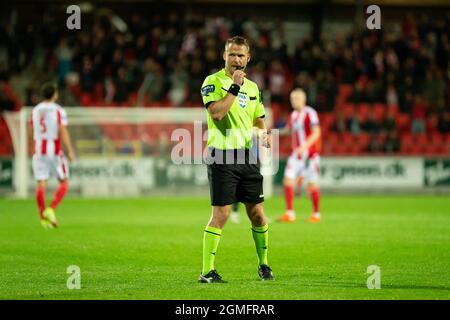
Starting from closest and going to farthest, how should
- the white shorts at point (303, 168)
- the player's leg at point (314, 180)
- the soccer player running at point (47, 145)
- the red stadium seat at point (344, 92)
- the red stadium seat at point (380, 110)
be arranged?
1. the soccer player running at point (47, 145)
2. the player's leg at point (314, 180)
3. the white shorts at point (303, 168)
4. the red stadium seat at point (380, 110)
5. the red stadium seat at point (344, 92)

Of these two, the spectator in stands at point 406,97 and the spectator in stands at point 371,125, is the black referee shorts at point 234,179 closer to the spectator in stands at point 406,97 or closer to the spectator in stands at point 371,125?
the spectator in stands at point 371,125

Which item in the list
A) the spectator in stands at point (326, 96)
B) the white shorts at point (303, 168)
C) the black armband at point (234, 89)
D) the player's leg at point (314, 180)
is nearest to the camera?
the black armband at point (234, 89)

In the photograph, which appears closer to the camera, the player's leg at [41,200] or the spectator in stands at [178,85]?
the player's leg at [41,200]

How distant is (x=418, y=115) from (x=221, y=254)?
1731 centimetres

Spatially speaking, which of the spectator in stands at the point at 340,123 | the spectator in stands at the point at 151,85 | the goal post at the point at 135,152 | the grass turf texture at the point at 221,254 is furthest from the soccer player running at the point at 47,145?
the spectator in stands at the point at 340,123

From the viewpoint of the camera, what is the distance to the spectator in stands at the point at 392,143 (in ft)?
83.3

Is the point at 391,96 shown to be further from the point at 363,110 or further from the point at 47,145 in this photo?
the point at 47,145

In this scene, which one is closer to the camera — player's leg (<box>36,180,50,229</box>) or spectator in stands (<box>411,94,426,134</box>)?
player's leg (<box>36,180,50,229</box>)

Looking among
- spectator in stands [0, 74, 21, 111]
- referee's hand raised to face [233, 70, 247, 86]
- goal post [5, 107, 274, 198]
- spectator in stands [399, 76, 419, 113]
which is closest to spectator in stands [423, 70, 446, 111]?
spectator in stands [399, 76, 419, 113]

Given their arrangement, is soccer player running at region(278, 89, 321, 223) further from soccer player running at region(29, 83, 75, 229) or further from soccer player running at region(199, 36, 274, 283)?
soccer player running at region(199, 36, 274, 283)

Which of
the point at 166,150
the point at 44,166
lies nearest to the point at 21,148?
the point at 166,150

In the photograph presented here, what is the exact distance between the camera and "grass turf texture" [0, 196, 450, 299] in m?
8.07

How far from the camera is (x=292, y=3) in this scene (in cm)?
3191

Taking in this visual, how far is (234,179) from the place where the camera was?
8570 mm
